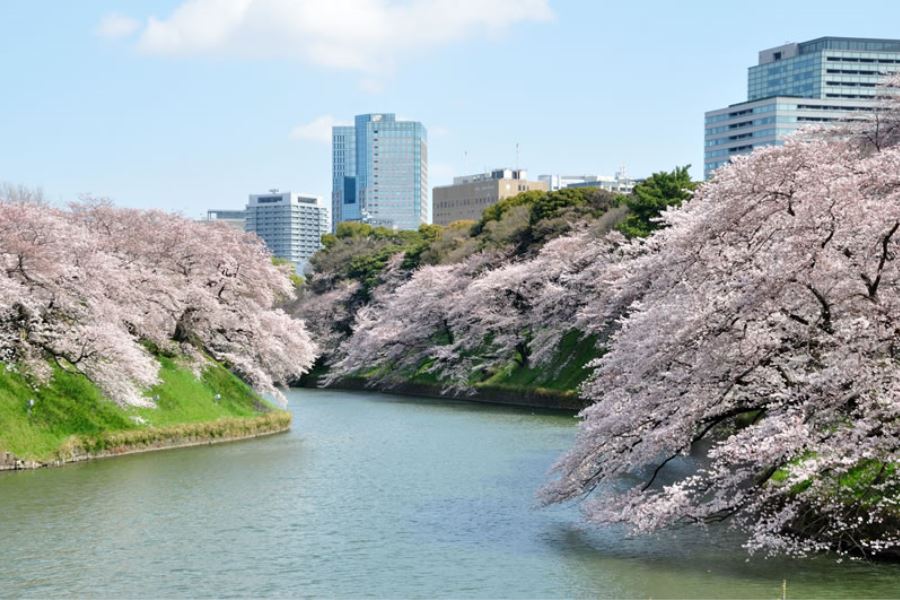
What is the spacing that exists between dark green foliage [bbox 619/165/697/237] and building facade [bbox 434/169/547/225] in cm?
13169

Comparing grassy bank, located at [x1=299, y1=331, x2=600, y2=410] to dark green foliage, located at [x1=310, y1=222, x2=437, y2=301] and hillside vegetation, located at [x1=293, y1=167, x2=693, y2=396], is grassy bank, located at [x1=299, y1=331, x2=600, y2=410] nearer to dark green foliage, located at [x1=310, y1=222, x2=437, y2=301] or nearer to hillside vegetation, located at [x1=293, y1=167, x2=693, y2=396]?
hillside vegetation, located at [x1=293, y1=167, x2=693, y2=396]

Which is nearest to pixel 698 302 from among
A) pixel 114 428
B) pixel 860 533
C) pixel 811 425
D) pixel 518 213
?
pixel 811 425

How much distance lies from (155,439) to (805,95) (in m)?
138

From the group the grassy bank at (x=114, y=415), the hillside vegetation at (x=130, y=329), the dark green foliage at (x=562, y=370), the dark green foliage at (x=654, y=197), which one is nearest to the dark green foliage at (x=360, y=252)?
the dark green foliage at (x=562, y=370)

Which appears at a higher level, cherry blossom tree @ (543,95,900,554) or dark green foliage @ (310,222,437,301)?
dark green foliage @ (310,222,437,301)

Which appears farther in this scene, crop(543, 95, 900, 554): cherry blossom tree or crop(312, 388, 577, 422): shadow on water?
crop(312, 388, 577, 422): shadow on water

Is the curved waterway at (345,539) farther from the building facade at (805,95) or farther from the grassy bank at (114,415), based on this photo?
the building facade at (805,95)

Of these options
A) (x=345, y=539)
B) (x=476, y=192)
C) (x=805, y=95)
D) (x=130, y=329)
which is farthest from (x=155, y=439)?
(x=476, y=192)

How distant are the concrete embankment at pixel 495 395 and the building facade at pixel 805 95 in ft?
288

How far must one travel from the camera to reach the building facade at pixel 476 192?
7205 inches

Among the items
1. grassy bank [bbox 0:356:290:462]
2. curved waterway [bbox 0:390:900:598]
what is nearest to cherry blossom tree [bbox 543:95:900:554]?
curved waterway [bbox 0:390:900:598]

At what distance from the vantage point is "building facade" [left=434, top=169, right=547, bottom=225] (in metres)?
183

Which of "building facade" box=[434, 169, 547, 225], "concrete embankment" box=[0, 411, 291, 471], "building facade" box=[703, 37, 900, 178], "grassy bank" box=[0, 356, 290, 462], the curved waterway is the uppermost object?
"building facade" box=[703, 37, 900, 178]

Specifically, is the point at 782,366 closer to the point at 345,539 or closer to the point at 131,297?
the point at 345,539
